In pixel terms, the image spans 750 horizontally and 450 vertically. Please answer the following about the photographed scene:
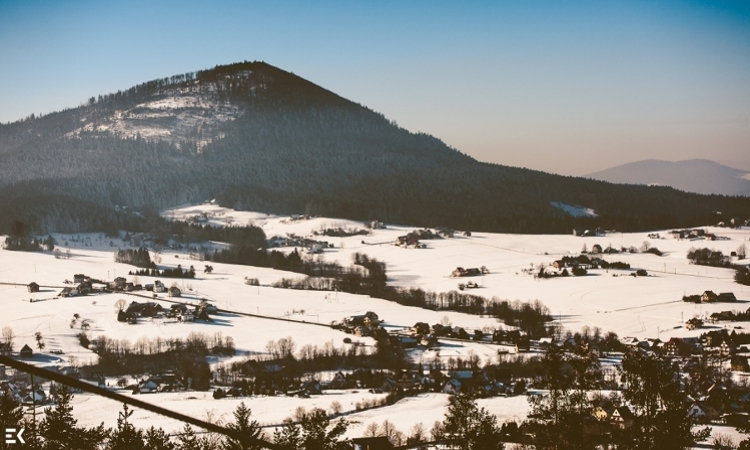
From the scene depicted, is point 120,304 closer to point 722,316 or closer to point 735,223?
point 722,316

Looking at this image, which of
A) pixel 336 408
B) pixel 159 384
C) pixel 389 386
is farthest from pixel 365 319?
pixel 336 408

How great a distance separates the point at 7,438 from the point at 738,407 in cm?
1626

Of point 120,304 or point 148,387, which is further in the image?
point 120,304

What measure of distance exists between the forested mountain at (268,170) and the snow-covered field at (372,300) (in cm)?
959

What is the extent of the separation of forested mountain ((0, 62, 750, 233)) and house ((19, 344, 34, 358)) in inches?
971

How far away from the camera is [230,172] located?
87688mm

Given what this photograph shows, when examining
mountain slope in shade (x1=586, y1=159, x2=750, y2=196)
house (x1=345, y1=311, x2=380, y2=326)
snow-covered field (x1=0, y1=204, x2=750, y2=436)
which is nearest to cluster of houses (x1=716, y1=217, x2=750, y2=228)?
snow-covered field (x1=0, y1=204, x2=750, y2=436)

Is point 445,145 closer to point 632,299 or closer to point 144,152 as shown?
point 144,152

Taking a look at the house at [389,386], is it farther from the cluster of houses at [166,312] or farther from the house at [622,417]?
the cluster of houses at [166,312]

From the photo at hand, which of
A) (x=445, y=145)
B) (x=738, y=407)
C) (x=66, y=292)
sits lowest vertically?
(x=738, y=407)

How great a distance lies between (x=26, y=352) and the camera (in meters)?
22.2

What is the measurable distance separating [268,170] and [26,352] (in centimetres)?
6812

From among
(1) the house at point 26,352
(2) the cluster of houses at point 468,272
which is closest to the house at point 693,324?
(2) the cluster of houses at point 468,272

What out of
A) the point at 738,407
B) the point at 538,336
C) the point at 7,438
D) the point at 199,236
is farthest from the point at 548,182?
the point at 7,438
